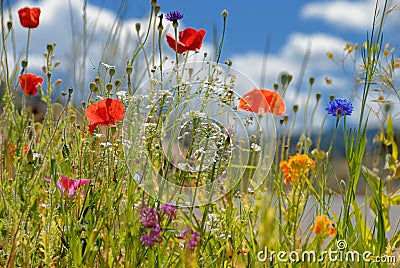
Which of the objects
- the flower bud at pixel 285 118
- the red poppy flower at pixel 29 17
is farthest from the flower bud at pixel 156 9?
the red poppy flower at pixel 29 17

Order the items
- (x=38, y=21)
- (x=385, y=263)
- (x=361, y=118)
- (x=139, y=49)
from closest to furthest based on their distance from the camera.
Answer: (x=361, y=118)
(x=385, y=263)
(x=139, y=49)
(x=38, y=21)

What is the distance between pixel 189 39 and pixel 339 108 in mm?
395

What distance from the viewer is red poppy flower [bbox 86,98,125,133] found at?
3.87 ft

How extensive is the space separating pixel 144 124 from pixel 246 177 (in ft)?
0.99

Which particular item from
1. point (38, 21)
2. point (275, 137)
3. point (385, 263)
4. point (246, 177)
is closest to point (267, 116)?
point (275, 137)

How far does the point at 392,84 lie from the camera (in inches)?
54.1

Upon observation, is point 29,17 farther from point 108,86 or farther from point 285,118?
point 285,118

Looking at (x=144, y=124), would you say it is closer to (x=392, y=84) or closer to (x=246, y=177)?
(x=246, y=177)

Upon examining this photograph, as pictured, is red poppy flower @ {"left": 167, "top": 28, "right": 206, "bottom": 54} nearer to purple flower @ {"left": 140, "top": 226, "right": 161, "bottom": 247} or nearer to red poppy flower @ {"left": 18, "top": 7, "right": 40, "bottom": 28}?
purple flower @ {"left": 140, "top": 226, "right": 161, "bottom": 247}

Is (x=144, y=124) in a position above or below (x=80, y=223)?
above

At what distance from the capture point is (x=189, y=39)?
1.34 meters

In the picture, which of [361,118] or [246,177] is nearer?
[361,118]

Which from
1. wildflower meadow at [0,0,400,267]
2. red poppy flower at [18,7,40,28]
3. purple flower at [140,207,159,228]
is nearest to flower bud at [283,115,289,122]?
wildflower meadow at [0,0,400,267]

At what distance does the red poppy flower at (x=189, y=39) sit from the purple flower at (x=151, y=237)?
49cm
